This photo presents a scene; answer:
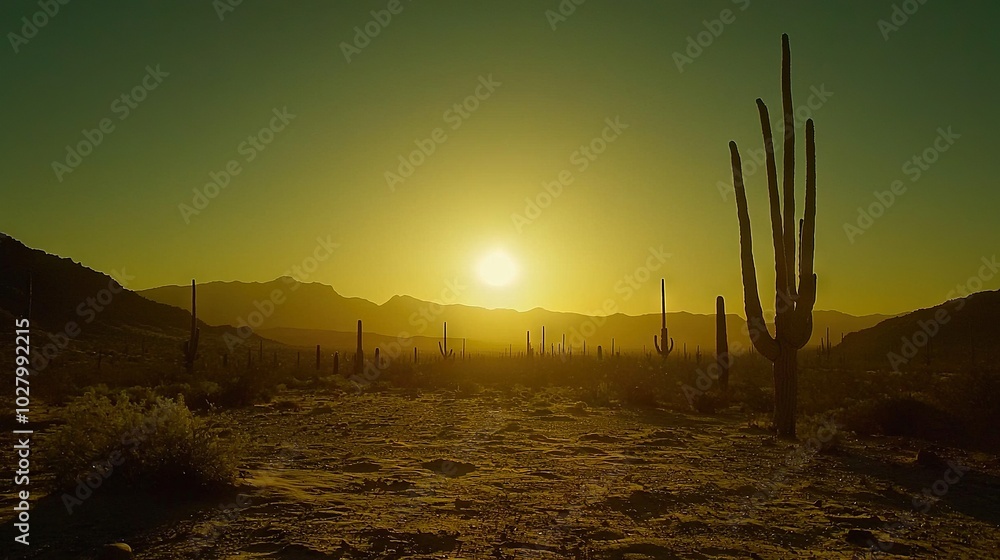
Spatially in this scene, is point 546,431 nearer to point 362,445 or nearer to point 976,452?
point 362,445

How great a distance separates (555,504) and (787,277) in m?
9.03

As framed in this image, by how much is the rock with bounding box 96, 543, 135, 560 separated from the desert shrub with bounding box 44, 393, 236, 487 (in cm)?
207

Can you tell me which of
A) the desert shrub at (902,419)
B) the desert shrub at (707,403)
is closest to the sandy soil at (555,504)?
the desert shrub at (902,419)

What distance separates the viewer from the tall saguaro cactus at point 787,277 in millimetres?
14328

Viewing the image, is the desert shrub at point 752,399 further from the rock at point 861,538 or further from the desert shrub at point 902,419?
the rock at point 861,538

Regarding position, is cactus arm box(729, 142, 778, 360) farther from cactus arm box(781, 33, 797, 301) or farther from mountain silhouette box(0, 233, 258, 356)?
mountain silhouette box(0, 233, 258, 356)

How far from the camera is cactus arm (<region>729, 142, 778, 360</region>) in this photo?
584 inches

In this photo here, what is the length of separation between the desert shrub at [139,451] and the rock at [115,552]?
2.07 m

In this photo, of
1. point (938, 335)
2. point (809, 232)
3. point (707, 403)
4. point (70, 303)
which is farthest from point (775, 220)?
point (70, 303)

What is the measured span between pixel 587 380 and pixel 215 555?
1244 inches

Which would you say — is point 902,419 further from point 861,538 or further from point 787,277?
point 861,538

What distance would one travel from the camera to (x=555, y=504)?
26.0 feet

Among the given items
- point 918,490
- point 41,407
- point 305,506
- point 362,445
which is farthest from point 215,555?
point 41,407

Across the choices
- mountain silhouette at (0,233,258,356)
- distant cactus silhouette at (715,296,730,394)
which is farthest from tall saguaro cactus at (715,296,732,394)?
mountain silhouette at (0,233,258,356)
